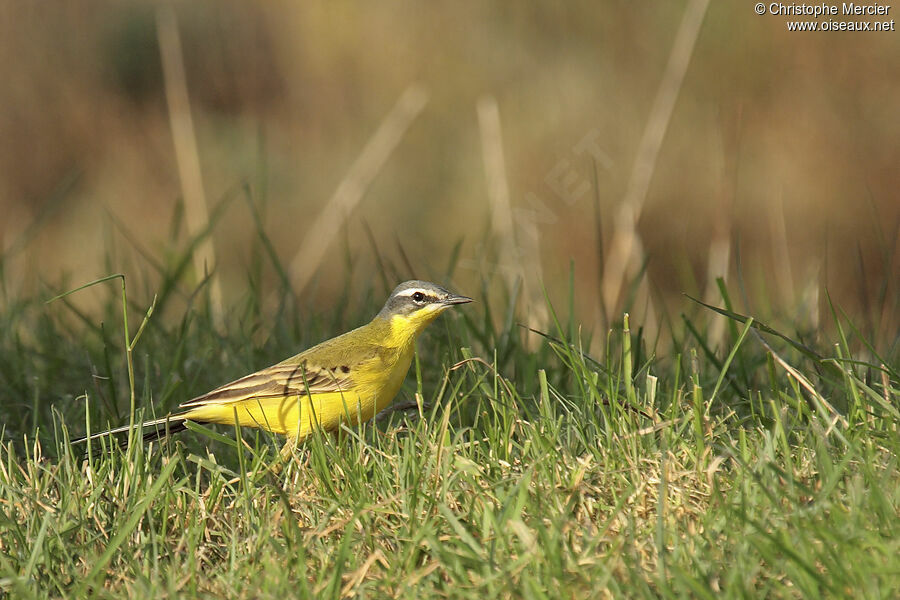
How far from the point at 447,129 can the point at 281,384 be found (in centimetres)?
773

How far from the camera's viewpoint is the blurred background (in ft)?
36.3

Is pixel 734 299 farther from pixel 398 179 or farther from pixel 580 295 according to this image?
pixel 398 179

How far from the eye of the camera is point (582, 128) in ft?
38.1

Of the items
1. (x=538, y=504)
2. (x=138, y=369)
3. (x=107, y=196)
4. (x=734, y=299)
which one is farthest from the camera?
(x=107, y=196)

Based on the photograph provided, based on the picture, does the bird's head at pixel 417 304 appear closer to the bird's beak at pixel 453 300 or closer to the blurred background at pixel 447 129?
the bird's beak at pixel 453 300

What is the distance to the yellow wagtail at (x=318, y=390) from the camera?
4871 mm

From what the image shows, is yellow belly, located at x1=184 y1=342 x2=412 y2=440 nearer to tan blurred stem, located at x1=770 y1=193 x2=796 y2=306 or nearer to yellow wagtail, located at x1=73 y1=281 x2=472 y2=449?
yellow wagtail, located at x1=73 y1=281 x2=472 y2=449

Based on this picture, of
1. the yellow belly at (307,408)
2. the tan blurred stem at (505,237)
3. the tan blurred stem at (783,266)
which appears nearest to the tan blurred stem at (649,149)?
the tan blurred stem at (505,237)

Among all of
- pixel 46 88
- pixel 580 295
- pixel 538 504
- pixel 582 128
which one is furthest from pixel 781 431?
pixel 46 88

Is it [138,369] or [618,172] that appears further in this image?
[618,172]

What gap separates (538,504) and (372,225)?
883 centimetres

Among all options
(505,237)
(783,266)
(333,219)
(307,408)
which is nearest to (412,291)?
(307,408)

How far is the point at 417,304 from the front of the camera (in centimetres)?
548

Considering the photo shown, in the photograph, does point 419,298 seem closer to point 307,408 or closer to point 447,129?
point 307,408
